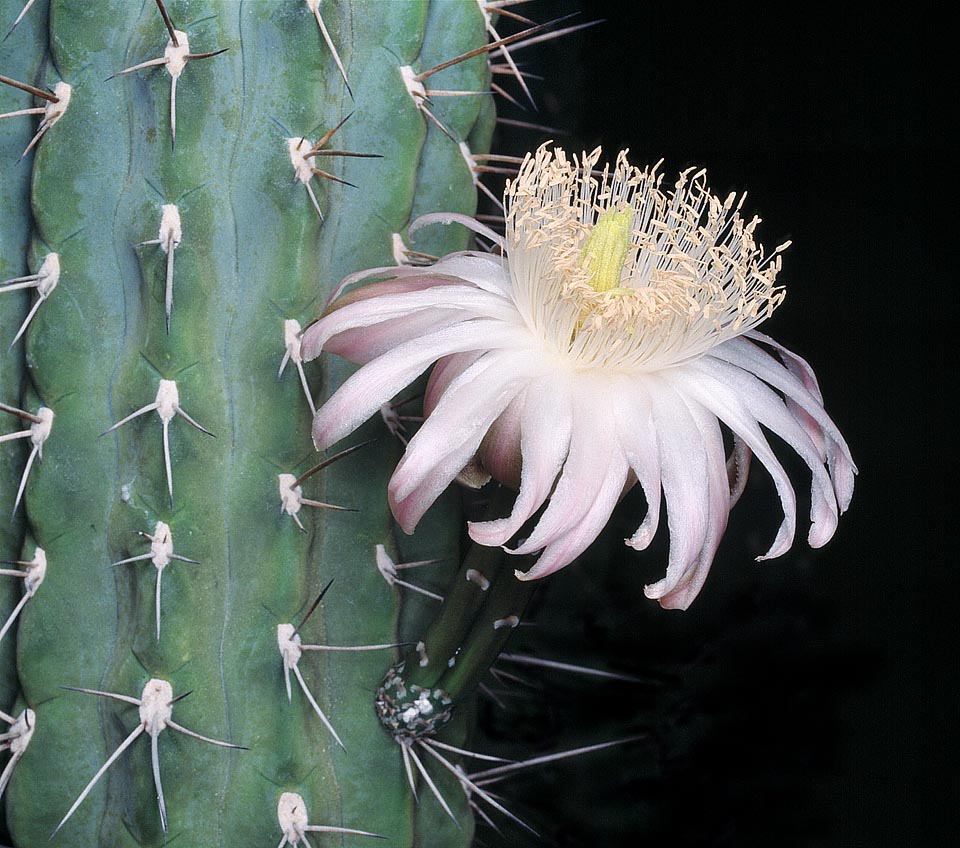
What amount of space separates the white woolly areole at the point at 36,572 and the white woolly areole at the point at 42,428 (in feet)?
0.20

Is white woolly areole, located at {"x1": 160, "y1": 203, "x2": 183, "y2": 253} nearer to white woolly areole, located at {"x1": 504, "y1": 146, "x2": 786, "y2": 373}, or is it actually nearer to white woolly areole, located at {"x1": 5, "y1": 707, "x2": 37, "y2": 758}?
white woolly areole, located at {"x1": 504, "y1": 146, "x2": 786, "y2": 373}

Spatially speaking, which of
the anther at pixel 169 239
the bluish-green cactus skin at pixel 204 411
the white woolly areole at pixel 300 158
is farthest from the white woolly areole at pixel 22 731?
the white woolly areole at pixel 300 158

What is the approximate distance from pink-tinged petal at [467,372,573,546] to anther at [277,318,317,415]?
13cm

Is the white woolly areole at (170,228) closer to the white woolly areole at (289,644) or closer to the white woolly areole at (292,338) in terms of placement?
the white woolly areole at (292,338)

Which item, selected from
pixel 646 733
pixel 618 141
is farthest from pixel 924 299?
pixel 646 733

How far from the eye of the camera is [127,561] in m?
0.61

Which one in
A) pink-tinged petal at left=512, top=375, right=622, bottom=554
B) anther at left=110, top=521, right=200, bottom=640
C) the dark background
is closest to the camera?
pink-tinged petal at left=512, top=375, right=622, bottom=554

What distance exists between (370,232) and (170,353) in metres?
0.13

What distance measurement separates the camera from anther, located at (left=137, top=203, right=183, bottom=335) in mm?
600

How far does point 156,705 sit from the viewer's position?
24.3 inches

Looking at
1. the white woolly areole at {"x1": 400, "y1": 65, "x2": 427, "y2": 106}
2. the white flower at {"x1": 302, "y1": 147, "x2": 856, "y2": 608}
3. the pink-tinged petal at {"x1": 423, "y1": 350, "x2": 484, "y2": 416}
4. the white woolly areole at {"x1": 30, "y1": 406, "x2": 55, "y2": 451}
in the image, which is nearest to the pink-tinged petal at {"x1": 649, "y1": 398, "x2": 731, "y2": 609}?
the white flower at {"x1": 302, "y1": 147, "x2": 856, "y2": 608}

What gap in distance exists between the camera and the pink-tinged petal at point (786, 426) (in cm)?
57

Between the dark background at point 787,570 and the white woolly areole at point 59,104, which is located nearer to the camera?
the white woolly areole at point 59,104

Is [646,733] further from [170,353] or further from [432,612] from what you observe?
[170,353]
